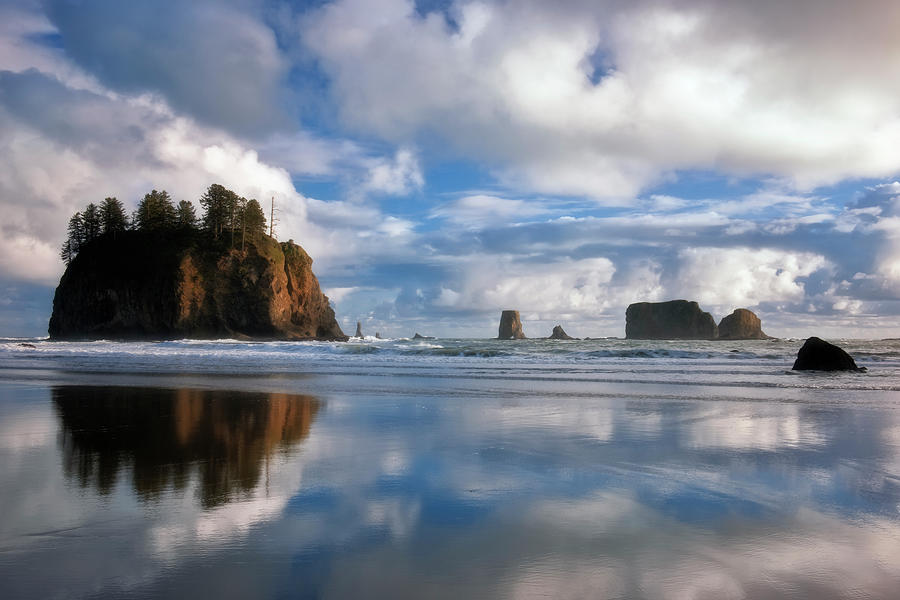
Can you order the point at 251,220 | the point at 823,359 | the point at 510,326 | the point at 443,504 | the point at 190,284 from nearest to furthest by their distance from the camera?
the point at 443,504, the point at 823,359, the point at 190,284, the point at 251,220, the point at 510,326

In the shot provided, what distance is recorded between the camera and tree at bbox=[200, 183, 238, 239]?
6894 centimetres

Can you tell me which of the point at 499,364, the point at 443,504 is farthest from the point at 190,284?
the point at 443,504

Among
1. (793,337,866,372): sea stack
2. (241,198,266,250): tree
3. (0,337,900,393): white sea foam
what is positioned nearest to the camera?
(0,337,900,393): white sea foam

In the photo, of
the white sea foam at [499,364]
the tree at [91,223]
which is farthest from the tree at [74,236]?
the white sea foam at [499,364]

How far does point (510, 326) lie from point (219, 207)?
87.4 m

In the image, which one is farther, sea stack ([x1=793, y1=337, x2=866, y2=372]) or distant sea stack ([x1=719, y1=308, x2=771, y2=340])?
distant sea stack ([x1=719, y1=308, x2=771, y2=340])

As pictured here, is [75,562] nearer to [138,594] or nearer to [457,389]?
[138,594]

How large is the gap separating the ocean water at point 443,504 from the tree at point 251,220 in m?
63.0

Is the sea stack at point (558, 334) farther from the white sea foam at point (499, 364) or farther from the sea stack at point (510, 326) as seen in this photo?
the white sea foam at point (499, 364)

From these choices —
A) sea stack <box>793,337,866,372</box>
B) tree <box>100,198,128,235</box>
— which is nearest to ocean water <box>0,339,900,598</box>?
sea stack <box>793,337,866,372</box>

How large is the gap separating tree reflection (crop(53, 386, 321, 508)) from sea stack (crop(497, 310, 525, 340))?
131 m

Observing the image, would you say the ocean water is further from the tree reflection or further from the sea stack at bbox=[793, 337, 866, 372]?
the sea stack at bbox=[793, 337, 866, 372]

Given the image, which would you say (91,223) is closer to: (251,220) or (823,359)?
(251,220)

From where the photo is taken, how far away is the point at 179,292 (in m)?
61.4
